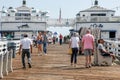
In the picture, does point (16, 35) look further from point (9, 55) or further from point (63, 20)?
point (9, 55)

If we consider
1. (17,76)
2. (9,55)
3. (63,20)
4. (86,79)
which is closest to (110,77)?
(86,79)

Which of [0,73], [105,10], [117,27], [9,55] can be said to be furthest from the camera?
[105,10]

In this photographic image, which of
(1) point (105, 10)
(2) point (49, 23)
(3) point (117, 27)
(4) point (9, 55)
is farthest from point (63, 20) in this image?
(4) point (9, 55)

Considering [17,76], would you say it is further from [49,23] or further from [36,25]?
[49,23]

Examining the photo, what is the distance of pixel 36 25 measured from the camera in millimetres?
62906

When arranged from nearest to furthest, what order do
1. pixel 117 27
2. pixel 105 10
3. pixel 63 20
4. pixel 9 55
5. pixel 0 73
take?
pixel 0 73, pixel 9 55, pixel 117 27, pixel 105 10, pixel 63 20

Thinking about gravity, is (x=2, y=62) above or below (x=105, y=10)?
below

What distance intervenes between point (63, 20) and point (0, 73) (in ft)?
199

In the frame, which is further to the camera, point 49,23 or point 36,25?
point 49,23

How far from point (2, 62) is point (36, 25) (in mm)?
49254

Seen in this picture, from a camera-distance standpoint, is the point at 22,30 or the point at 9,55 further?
the point at 22,30

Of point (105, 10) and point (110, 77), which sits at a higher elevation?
point (105, 10)

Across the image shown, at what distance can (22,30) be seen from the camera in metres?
62.6

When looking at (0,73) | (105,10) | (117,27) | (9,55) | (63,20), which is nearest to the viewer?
(0,73)
